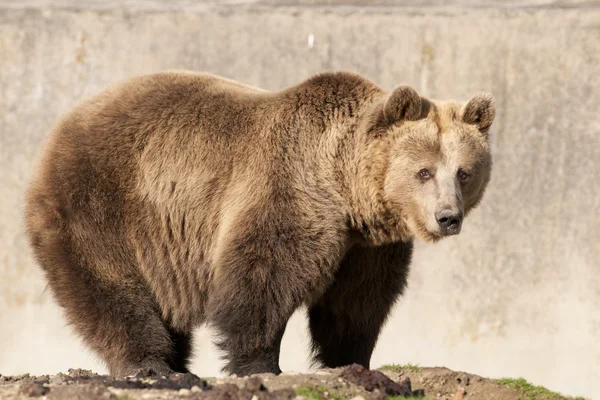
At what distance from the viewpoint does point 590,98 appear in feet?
33.6

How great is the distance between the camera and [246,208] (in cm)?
620

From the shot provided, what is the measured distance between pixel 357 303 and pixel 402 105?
134cm

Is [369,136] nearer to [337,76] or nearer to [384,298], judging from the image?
[337,76]

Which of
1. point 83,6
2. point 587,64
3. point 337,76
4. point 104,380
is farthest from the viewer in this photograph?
point 83,6

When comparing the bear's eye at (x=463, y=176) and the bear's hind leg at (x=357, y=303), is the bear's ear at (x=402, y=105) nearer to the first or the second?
the bear's eye at (x=463, y=176)

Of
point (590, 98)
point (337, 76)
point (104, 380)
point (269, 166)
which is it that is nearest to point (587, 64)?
point (590, 98)

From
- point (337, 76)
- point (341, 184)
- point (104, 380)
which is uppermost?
point (337, 76)

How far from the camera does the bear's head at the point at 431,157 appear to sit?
6086mm

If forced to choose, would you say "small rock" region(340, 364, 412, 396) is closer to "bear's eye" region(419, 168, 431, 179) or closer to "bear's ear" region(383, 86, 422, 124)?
"bear's eye" region(419, 168, 431, 179)

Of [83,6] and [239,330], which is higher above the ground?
[83,6]

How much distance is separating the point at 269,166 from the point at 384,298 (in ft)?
3.96

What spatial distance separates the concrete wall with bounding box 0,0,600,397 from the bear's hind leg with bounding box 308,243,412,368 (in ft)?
12.0

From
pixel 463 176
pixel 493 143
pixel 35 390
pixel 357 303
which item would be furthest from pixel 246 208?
pixel 493 143

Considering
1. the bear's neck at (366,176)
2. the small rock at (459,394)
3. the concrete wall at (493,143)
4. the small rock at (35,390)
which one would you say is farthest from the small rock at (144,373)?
the concrete wall at (493,143)
